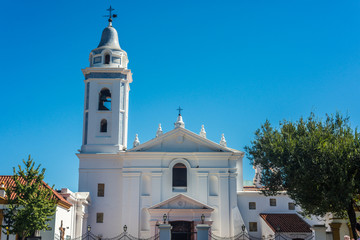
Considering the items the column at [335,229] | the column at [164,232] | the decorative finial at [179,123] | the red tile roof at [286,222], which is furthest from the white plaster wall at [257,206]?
the column at [164,232]

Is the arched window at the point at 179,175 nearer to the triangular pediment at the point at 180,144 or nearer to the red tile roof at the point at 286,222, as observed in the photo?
the triangular pediment at the point at 180,144

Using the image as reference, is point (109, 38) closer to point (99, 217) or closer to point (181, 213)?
point (99, 217)

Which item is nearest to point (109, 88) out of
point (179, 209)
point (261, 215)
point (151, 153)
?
point (151, 153)

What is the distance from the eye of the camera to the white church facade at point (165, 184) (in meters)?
33.7

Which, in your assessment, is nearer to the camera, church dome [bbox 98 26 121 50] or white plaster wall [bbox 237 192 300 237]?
white plaster wall [bbox 237 192 300 237]

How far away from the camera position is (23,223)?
917 inches

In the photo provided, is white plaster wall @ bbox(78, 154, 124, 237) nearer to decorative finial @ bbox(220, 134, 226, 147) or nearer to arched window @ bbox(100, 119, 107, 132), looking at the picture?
arched window @ bbox(100, 119, 107, 132)

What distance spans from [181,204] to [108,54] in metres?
14.1

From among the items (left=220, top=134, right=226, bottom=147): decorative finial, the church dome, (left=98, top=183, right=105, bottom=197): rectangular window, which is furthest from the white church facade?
the church dome

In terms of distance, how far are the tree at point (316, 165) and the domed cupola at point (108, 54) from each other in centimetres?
1726

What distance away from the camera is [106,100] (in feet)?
123

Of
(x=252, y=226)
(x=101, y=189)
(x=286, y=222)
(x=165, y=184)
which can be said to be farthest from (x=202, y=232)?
(x=101, y=189)

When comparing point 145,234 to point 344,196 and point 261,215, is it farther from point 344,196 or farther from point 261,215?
point 344,196

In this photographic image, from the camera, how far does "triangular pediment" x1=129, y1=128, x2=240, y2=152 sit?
115 feet
